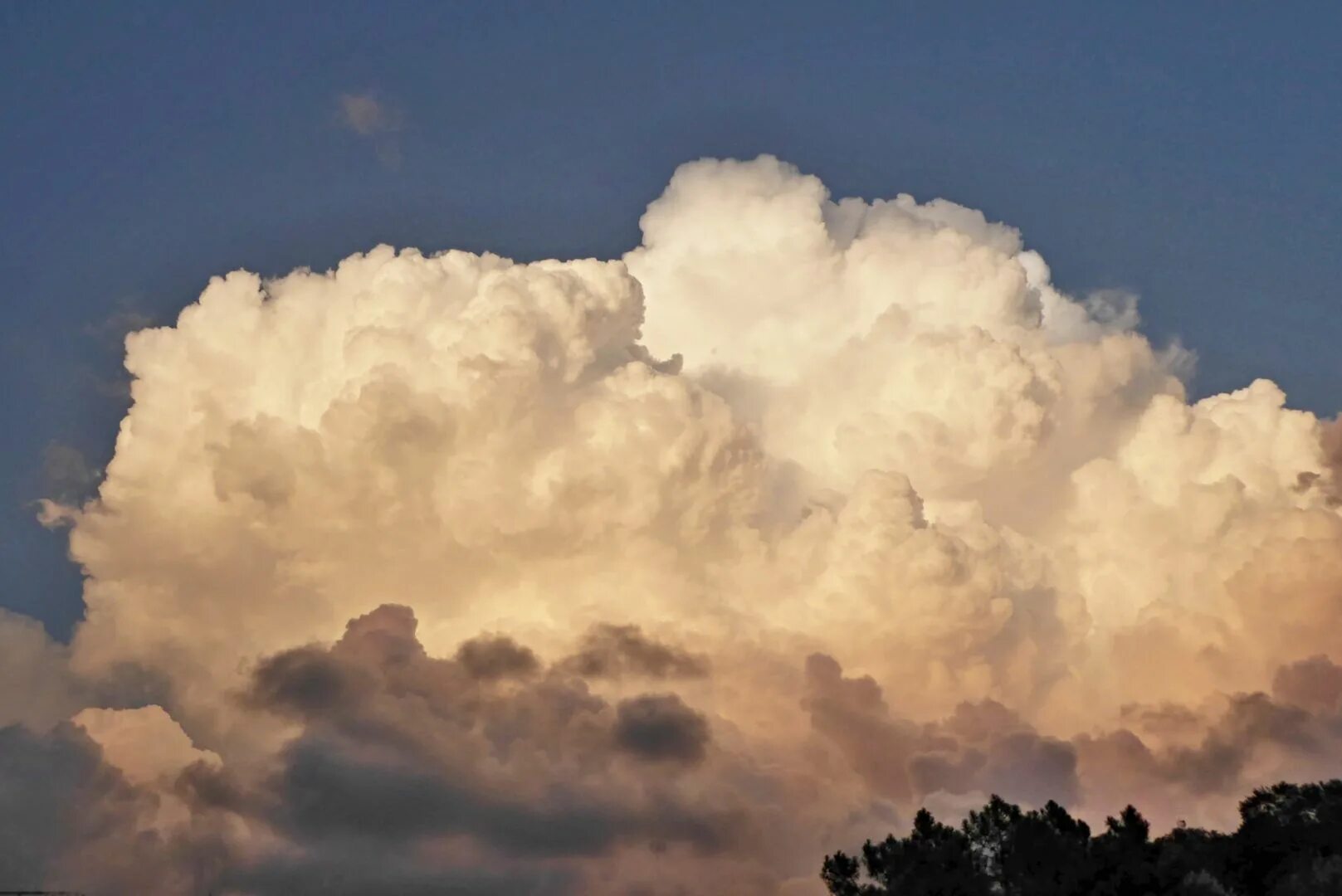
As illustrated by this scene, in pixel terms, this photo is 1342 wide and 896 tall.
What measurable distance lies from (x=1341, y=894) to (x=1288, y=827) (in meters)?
30.8

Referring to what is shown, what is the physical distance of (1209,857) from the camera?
626 ft

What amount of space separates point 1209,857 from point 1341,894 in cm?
2932

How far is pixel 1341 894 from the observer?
6373 inches

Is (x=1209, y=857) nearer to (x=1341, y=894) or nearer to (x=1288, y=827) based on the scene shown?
(x=1288, y=827)

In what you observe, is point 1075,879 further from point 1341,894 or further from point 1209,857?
point 1341,894

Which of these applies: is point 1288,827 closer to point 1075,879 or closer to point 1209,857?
point 1209,857

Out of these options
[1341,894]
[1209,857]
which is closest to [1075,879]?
[1209,857]

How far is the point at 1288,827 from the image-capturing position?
192 metres

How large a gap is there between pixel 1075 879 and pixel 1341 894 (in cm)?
4041

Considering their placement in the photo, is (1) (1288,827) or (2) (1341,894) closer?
(2) (1341,894)

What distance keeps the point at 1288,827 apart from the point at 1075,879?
2584cm

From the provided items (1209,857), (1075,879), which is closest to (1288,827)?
(1209,857)

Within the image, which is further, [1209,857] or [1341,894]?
[1209,857]

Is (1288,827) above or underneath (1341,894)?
above
